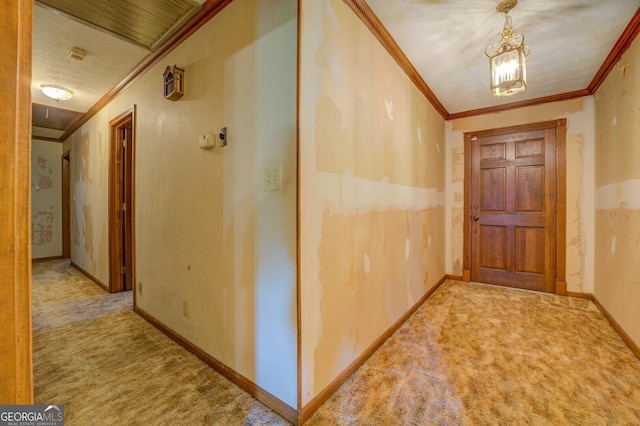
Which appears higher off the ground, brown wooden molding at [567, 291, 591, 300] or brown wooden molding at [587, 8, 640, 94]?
brown wooden molding at [587, 8, 640, 94]

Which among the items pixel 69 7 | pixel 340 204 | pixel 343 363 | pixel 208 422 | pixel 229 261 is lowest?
pixel 208 422

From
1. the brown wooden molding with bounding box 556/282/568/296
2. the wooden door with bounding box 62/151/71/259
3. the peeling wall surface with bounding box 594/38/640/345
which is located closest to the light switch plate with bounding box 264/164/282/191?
the peeling wall surface with bounding box 594/38/640/345

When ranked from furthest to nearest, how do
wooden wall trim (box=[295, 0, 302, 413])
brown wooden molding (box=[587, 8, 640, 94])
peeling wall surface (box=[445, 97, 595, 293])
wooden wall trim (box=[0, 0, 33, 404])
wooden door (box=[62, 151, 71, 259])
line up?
wooden door (box=[62, 151, 71, 259]) → peeling wall surface (box=[445, 97, 595, 293]) → brown wooden molding (box=[587, 8, 640, 94]) → wooden wall trim (box=[295, 0, 302, 413]) → wooden wall trim (box=[0, 0, 33, 404])

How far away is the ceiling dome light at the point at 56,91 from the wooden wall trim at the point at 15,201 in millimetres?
3939

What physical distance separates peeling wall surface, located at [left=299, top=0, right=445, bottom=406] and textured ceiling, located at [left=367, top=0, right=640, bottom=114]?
24 cm

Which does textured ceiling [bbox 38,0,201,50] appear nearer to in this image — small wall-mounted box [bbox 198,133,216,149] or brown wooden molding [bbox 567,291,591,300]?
small wall-mounted box [bbox 198,133,216,149]

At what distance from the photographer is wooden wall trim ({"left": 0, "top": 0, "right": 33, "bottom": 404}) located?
17.3 inches

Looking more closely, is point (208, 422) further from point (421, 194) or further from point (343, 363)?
point (421, 194)

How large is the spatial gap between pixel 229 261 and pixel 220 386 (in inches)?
30.6

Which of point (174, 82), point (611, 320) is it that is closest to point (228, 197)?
point (174, 82)

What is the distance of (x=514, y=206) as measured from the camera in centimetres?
373

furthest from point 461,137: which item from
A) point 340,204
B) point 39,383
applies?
point 39,383

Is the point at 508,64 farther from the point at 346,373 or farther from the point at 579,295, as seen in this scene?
the point at 579,295

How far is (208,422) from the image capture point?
4.76ft
